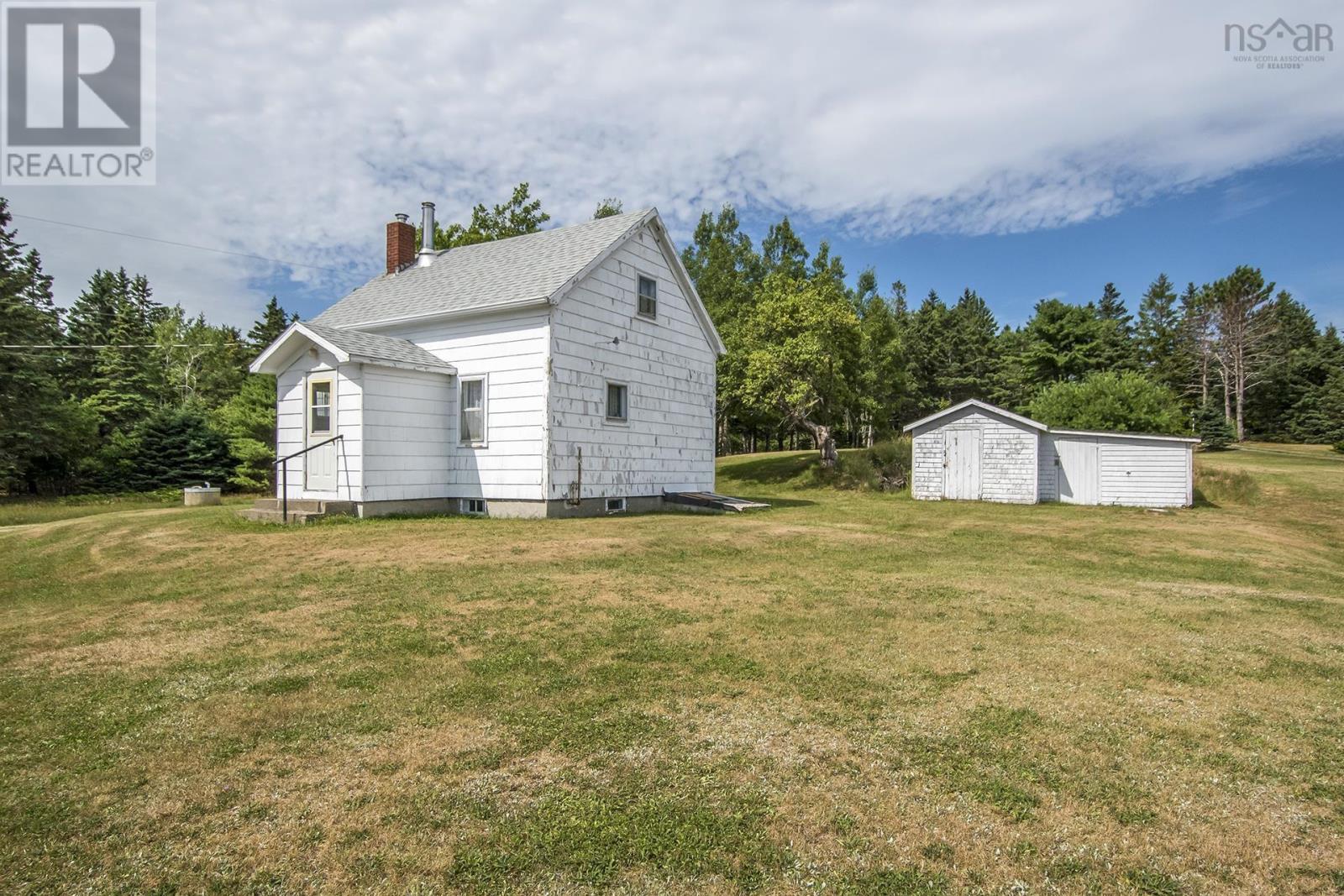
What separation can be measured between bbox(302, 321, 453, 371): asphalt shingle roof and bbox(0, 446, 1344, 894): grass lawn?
22.0ft

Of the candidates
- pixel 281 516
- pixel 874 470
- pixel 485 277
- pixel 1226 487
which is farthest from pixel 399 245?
pixel 1226 487

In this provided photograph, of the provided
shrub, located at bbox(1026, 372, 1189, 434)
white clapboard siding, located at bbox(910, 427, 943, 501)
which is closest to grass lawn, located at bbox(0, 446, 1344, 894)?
white clapboard siding, located at bbox(910, 427, 943, 501)

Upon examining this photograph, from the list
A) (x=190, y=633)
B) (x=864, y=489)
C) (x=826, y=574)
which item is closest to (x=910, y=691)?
(x=826, y=574)

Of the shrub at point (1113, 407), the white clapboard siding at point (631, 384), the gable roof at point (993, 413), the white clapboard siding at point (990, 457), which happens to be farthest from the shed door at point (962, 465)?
the white clapboard siding at point (631, 384)

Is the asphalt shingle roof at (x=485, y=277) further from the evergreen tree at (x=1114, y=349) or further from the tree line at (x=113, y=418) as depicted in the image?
the evergreen tree at (x=1114, y=349)

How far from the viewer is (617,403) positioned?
19172 millimetres

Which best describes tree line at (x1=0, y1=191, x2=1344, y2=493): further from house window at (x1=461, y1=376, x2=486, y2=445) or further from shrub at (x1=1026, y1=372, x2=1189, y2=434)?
house window at (x1=461, y1=376, x2=486, y2=445)

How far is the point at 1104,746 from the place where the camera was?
4.48 metres

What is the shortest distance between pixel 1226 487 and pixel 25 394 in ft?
152

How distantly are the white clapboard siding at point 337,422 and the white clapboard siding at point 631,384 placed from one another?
417 cm

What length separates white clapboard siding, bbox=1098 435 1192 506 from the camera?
24047 millimetres

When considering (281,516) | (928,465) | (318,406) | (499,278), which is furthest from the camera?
(928,465)

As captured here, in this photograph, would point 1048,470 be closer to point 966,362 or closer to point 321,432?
point 321,432

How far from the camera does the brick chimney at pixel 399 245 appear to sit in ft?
76.8
